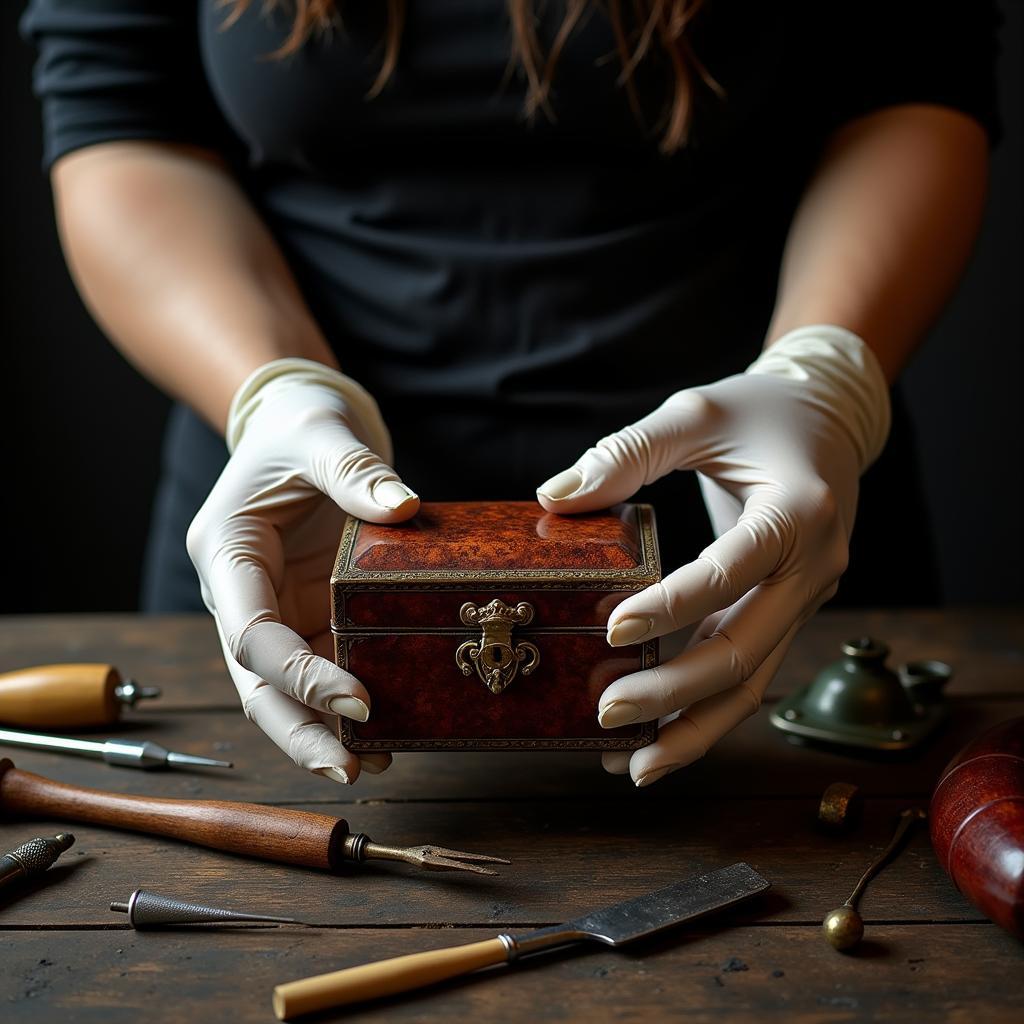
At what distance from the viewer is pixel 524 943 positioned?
854 millimetres

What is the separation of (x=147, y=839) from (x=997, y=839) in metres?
0.68

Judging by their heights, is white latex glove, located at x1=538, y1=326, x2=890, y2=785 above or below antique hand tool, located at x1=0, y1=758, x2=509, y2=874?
above

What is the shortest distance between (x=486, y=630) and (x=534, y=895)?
0.21 meters

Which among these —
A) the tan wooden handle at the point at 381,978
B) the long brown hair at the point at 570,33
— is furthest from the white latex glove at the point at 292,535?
the long brown hair at the point at 570,33

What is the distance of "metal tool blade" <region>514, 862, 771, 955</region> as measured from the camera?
86cm

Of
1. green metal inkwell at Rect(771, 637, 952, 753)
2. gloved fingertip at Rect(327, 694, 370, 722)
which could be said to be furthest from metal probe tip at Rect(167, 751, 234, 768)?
green metal inkwell at Rect(771, 637, 952, 753)

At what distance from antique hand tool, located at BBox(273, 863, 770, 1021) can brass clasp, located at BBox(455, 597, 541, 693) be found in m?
0.20

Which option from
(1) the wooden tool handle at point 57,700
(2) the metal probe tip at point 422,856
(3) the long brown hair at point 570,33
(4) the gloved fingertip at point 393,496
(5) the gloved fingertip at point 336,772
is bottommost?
(1) the wooden tool handle at point 57,700

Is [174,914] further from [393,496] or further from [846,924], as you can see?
[846,924]

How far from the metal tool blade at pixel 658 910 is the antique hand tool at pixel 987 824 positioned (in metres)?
0.14

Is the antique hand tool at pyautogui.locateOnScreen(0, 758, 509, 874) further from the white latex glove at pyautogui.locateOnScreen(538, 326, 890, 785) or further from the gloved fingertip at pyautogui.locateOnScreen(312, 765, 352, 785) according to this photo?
the white latex glove at pyautogui.locateOnScreen(538, 326, 890, 785)

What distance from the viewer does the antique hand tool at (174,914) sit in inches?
35.2

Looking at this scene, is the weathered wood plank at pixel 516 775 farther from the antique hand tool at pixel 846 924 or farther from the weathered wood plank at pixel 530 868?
the antique hand tool at pixel 846 924

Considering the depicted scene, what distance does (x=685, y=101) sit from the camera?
133cm
